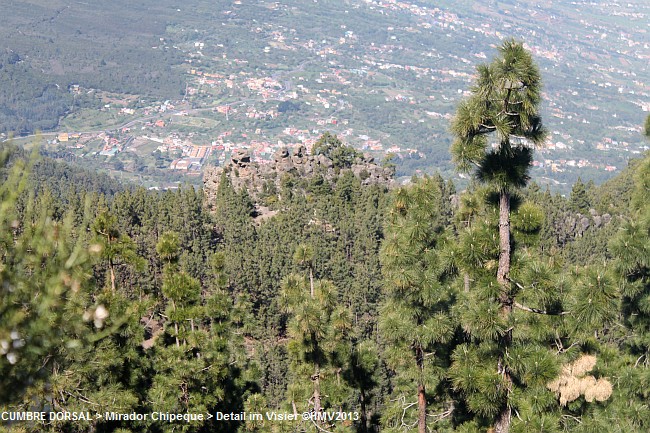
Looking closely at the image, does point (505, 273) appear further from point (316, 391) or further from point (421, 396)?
point (316, 391)

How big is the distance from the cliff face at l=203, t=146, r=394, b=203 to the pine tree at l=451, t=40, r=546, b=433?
43.7 meters

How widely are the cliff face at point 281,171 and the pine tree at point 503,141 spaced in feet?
143

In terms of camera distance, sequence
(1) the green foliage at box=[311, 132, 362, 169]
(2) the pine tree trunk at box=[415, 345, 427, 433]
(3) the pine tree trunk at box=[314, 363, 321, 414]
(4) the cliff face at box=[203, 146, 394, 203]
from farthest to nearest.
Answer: (1) the green foliage at box=[311, 132, 362, 169], (4) the cliff face at box=[203, 146, 394, 203], (3) the pine tree trunk at box=[314, 363, 321, 414], (2) the pine tree trunk at box=[415, 345, 427, 433]

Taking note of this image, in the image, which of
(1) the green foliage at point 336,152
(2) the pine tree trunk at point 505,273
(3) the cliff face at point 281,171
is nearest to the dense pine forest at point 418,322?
(2) the pine tree trunk at point 505,273

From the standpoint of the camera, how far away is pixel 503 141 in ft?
22.5

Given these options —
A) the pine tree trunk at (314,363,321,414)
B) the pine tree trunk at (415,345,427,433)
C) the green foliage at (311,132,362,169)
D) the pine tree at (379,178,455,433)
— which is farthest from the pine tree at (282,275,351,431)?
the green foliage at (311,132,362,169)

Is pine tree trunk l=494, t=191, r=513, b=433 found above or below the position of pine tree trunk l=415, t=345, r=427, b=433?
above

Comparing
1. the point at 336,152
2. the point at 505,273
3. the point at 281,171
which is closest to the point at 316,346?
the point at 505,273

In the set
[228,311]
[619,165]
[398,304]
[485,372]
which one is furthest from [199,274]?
[619,165]

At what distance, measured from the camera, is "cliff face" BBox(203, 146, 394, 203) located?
52.2 m

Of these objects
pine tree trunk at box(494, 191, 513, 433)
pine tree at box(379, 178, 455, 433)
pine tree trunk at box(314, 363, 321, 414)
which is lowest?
pine tree trunk at box(314, 363, 321, 414)

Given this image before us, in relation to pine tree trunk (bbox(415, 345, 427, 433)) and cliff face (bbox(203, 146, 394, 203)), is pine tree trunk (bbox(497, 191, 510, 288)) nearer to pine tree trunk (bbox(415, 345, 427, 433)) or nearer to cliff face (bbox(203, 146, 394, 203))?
pine tree trunk (bbox(415, 345, 427, 433))

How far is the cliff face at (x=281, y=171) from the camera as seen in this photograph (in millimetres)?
52219

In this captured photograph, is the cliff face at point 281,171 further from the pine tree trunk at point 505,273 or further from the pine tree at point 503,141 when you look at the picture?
the pine tree trunk at point 505,273
